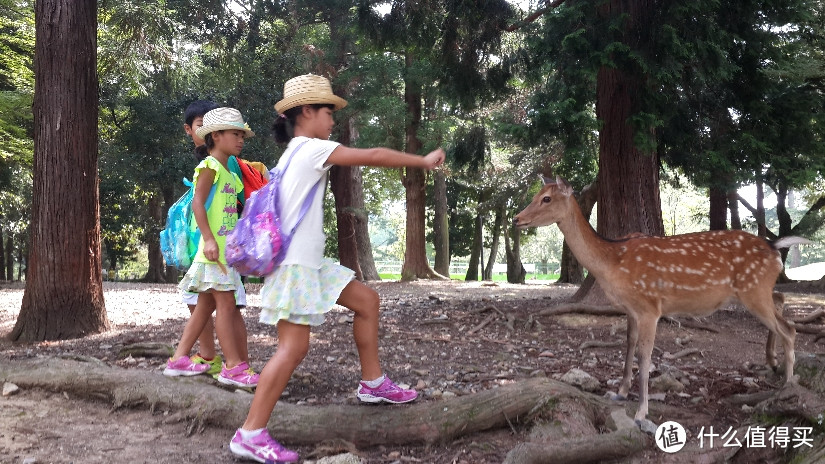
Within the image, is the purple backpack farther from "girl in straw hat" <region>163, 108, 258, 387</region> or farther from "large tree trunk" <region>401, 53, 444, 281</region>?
"large tree trunk" <region>401, 53, 444, 281</region>

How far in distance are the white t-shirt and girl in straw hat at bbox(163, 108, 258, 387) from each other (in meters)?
→ 0.99

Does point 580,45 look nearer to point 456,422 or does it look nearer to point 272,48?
point 456,422

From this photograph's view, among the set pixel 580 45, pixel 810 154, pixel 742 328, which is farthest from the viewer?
pixel 810 154

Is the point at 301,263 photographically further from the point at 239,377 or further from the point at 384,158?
the point at 239,377

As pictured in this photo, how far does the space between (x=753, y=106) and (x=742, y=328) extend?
2.79m

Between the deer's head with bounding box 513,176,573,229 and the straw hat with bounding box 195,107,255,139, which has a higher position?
the straw hat with bounding box 195,107,255,139

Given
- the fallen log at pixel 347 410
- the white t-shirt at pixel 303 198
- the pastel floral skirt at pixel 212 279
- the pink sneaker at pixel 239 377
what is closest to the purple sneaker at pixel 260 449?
the fallen log at pixel 347 410

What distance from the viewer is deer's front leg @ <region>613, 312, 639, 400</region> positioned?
189 inches

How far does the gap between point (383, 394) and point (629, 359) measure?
184cm

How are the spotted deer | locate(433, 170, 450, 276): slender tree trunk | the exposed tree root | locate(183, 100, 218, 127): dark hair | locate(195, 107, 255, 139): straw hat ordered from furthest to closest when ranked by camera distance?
locate(433, 170, 450, 276): slender tree trunk, the exposed tree root, locate(183, 100, 218, 127): dark hair, the spotted deer, locate(195, 107, 255, 139): straw hat

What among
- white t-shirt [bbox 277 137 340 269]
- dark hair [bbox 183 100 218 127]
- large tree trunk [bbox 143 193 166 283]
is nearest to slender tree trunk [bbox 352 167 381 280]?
large tree trunk [bbox 143 193 166 283]

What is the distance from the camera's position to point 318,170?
3607 millimetres

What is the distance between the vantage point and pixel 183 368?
492 centimetres

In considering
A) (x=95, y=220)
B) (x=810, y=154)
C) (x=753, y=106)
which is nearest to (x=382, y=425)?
(x=95, y=220)
